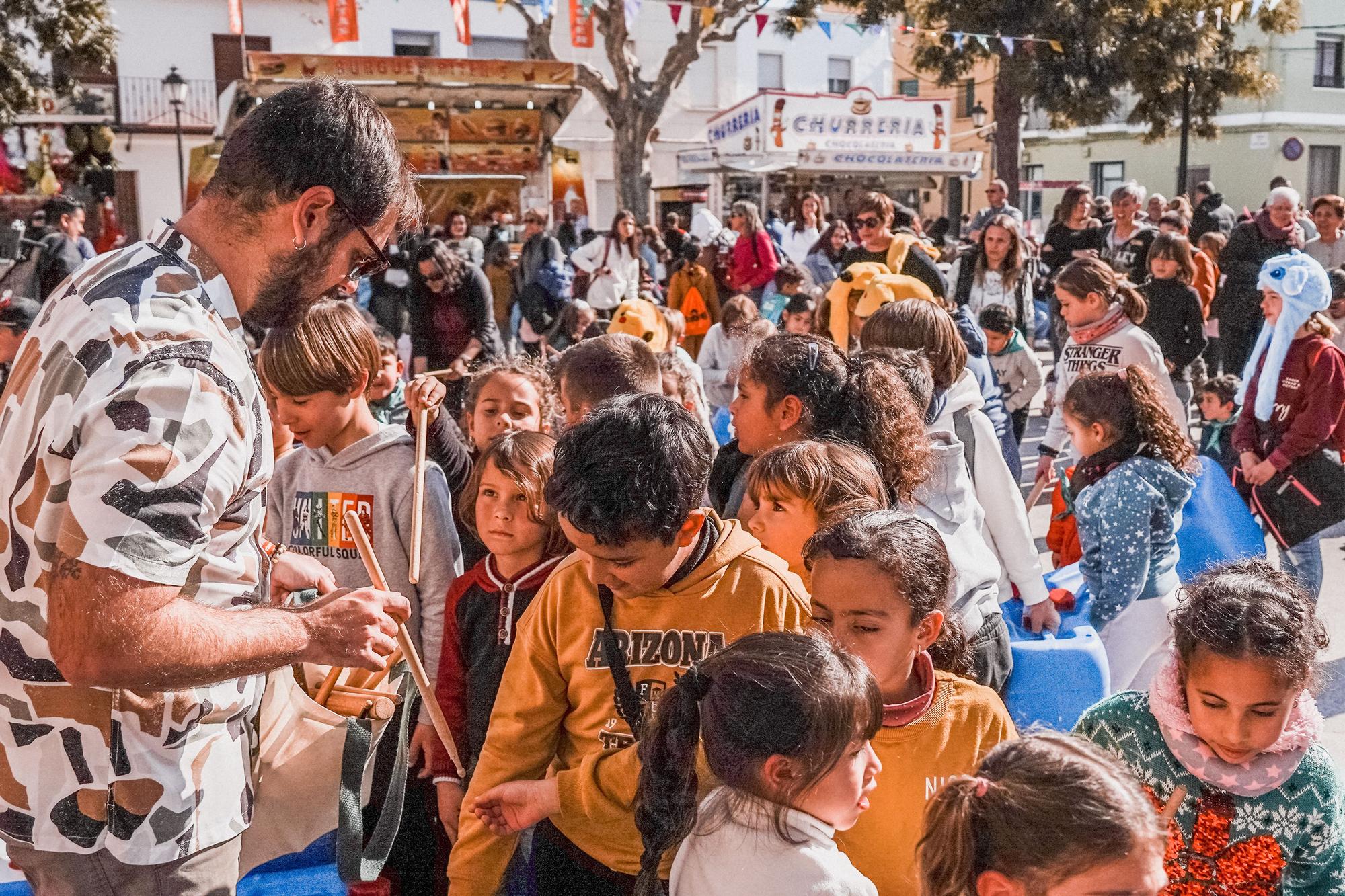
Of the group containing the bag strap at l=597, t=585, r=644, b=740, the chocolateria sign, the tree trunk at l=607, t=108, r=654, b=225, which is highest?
the chocolateria sign

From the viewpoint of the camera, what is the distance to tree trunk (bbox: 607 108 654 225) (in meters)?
19.7

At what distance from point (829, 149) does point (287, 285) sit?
2049 cm

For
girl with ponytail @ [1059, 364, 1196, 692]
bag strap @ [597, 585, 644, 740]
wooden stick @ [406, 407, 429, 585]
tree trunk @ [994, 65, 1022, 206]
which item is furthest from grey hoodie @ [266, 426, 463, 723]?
tree trunk @ [994, 65, 1022, 206]

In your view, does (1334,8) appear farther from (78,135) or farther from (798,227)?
(78,135)

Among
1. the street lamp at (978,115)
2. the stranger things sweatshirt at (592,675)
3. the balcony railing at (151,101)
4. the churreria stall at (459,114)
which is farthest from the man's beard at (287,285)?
the street lamp at (978,115)

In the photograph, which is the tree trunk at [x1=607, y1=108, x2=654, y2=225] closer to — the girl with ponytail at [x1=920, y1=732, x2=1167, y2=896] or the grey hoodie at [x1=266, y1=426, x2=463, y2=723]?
the grey hoodie at [x1=266, y1=426, x2=463, y2=723]

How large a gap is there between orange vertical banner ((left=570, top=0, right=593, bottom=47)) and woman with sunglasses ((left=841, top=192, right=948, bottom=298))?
1342 centimetres

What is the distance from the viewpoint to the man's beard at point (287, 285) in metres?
1.82

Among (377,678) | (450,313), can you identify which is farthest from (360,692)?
(450,313)

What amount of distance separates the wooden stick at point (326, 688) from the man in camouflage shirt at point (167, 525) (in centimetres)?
42

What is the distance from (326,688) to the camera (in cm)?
238

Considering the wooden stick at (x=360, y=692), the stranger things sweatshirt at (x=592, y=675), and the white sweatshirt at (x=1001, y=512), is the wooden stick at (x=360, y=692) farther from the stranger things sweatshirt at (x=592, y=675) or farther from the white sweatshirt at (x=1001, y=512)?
the white sweatshirt at (x=1001, y=512)

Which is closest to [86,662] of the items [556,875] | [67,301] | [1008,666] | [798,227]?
[67,301]

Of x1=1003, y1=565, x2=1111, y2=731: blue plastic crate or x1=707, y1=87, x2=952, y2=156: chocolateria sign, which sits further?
x1=707, y1=87, x2=952, y2=156: chocolateria sign
